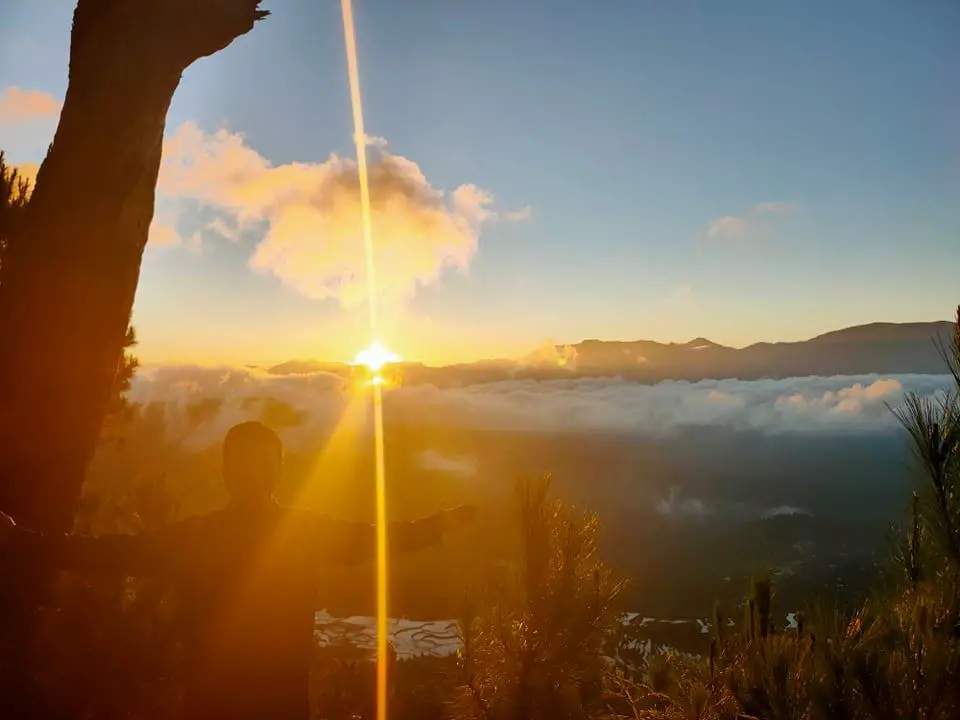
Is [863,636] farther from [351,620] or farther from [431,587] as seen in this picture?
[431,587]

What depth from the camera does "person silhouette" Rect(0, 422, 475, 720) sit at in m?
2.43

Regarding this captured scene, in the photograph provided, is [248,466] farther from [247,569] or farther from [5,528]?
[5,528]

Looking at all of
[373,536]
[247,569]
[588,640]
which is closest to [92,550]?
[247,569]

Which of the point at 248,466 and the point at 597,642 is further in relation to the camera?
the point at 597,642

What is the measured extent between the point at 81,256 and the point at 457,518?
8.92ft

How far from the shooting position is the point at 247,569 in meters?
2.53

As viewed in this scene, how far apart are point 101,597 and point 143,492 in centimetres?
351

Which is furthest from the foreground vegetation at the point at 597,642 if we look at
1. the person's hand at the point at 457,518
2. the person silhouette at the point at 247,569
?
the person's hand at the point at 457,518

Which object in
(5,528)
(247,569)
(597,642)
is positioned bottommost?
(597,642)

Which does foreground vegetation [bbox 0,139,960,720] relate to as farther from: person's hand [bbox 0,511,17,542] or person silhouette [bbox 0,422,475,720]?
person's hand [bbox 0,511,17,542]

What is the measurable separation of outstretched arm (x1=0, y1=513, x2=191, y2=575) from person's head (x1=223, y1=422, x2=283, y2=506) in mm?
266

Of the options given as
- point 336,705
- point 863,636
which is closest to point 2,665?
point 863,636

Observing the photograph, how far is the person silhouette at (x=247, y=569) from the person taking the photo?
2.43 m

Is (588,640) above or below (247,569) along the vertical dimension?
below
